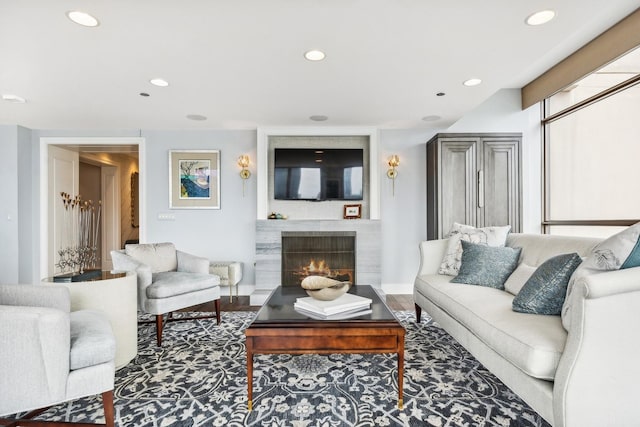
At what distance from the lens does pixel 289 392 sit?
1.89 meters

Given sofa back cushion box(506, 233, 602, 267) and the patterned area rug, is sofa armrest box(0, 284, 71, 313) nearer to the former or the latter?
the patterned area rug

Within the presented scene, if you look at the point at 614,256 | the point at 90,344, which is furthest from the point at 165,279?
the point at 614,256

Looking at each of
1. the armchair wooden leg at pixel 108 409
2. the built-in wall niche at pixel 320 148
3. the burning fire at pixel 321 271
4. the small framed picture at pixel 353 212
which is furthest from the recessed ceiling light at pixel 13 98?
the small framed picture at pixel 353 212

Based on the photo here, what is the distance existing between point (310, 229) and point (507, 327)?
2904 millimetres

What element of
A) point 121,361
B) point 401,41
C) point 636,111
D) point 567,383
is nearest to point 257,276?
point 121,361

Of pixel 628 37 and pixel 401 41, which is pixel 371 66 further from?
pixel 628 37

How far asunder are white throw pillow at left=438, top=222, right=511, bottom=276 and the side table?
8.43 ft

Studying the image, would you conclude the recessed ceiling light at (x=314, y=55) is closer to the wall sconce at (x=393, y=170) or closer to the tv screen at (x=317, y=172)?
the tv screen at (x=317, y=172)

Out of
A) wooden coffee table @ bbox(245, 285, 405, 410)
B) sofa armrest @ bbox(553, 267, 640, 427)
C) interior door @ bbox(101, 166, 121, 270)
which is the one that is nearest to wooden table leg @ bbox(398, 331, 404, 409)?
wooden coffee table @ bbox(245, 285, 405, 410)

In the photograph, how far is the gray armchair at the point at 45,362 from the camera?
1.24 m

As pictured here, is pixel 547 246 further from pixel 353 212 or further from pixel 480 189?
pixel 353 212

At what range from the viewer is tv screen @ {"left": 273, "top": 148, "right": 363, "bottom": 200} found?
4.48 metres

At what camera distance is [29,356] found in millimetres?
1255

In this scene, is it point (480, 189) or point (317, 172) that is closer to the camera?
point (480, 189)
